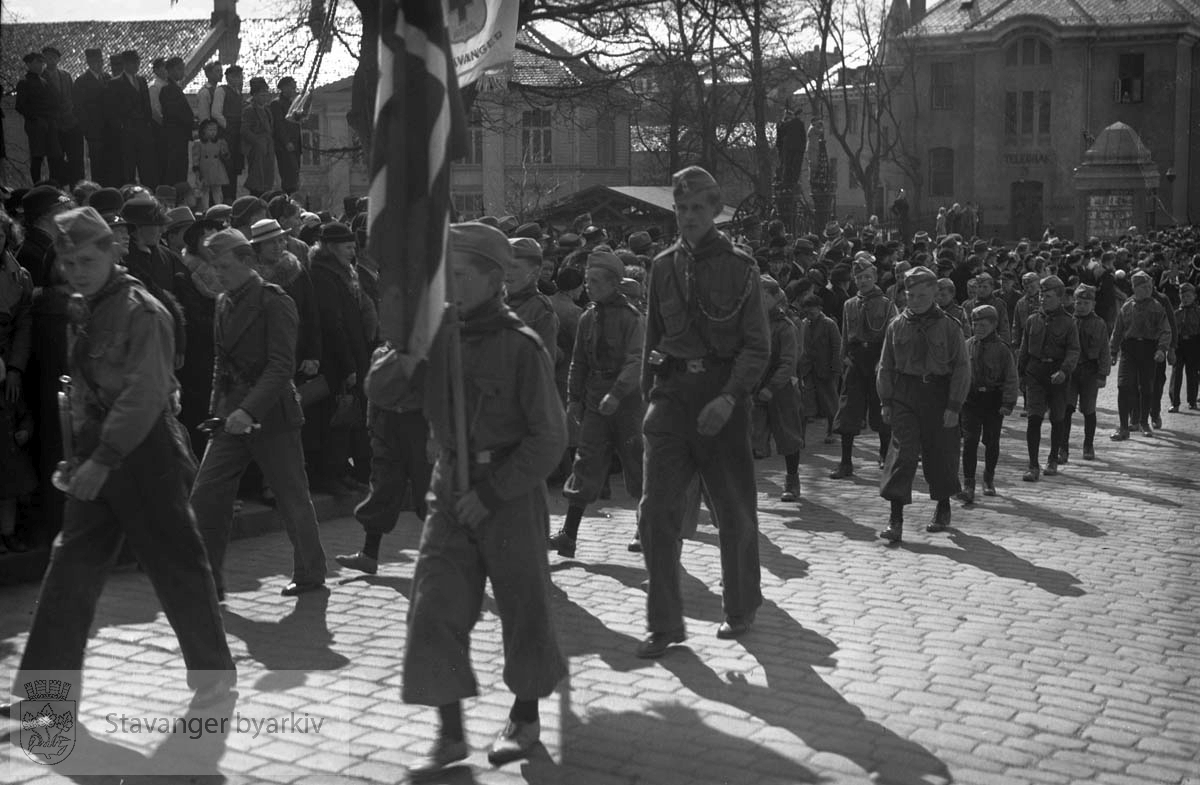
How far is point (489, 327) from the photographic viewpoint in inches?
224

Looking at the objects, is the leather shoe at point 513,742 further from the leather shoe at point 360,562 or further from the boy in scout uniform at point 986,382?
the boy in scout uniform at point 986,382

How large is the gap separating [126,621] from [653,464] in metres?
2.71

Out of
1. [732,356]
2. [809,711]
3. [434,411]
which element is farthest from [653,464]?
[434,411]


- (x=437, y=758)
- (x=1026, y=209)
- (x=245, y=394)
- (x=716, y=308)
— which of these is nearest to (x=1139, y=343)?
(x=716, y=308)

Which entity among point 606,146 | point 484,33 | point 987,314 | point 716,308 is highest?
point 606,146

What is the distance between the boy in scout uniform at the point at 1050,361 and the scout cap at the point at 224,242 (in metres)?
9.19

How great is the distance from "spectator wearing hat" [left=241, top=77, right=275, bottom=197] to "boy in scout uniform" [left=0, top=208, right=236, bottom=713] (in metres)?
14.0

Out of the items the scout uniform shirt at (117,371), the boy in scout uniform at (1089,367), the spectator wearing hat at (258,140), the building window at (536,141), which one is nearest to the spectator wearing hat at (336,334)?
the scout uniform shirt at (117,371)

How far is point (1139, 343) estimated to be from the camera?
61.5ft

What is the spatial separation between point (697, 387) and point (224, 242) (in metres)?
2.43

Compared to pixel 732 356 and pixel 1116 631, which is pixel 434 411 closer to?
pixel 732 356

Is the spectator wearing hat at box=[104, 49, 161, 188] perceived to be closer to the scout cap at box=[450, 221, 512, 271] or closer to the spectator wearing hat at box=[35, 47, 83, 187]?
the spectator wearing hat at box=[35, 47, 83, 187]

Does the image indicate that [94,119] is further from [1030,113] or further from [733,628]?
[1030,113]

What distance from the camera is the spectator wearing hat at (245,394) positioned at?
26.0 feet
